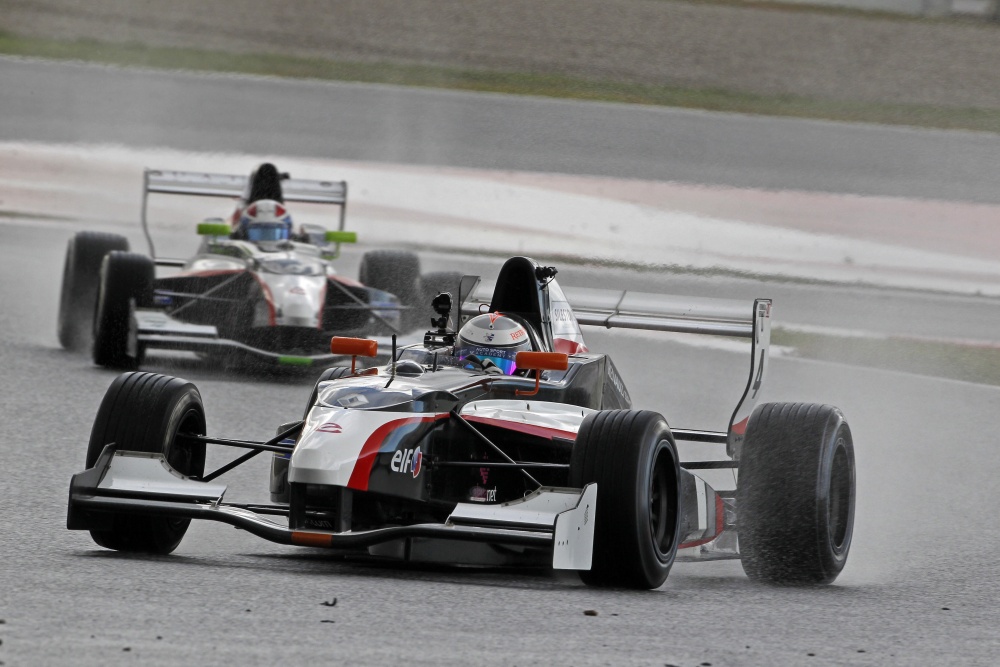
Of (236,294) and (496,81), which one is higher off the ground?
(496,81)

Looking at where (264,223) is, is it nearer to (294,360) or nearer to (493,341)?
(294,360)

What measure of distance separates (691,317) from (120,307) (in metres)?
5.29

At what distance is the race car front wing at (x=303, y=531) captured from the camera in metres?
6.21

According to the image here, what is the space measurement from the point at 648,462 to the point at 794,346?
888cm

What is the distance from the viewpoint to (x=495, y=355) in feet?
25.9

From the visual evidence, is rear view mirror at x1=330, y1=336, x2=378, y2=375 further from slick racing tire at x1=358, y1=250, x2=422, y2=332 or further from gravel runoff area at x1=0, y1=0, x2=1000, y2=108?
gravel runoff area at x1=0, y1=0, x2=1000, y2=108

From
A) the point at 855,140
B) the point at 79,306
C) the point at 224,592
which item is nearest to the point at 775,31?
the point at 855,140

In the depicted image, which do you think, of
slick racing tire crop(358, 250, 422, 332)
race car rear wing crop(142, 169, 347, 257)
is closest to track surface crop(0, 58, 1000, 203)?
race car rear wing crop(142, 169, 347, 257)

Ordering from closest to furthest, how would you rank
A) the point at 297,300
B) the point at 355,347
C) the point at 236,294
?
the point at 355,347 < the point at 297,300 < the point at 236,294

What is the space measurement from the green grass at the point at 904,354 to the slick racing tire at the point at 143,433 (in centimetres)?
859

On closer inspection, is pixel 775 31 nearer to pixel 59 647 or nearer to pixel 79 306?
pixel 79 306

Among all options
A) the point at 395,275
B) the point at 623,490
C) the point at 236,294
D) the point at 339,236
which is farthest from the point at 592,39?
the point at 623,490

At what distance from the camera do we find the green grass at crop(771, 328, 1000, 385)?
14.4 m

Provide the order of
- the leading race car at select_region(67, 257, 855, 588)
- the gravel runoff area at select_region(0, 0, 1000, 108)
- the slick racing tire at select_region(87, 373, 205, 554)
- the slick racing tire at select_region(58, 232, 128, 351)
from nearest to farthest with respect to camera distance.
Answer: the leading race car at select_region(67, 257, 855, 588) → the slick racing tire at select_region(87, 373, 205, 554) → the slick racing tire at select_region(58, 232, 128, 351) → the gravel runoff area at select_region(0, 0, 1000, 108)
